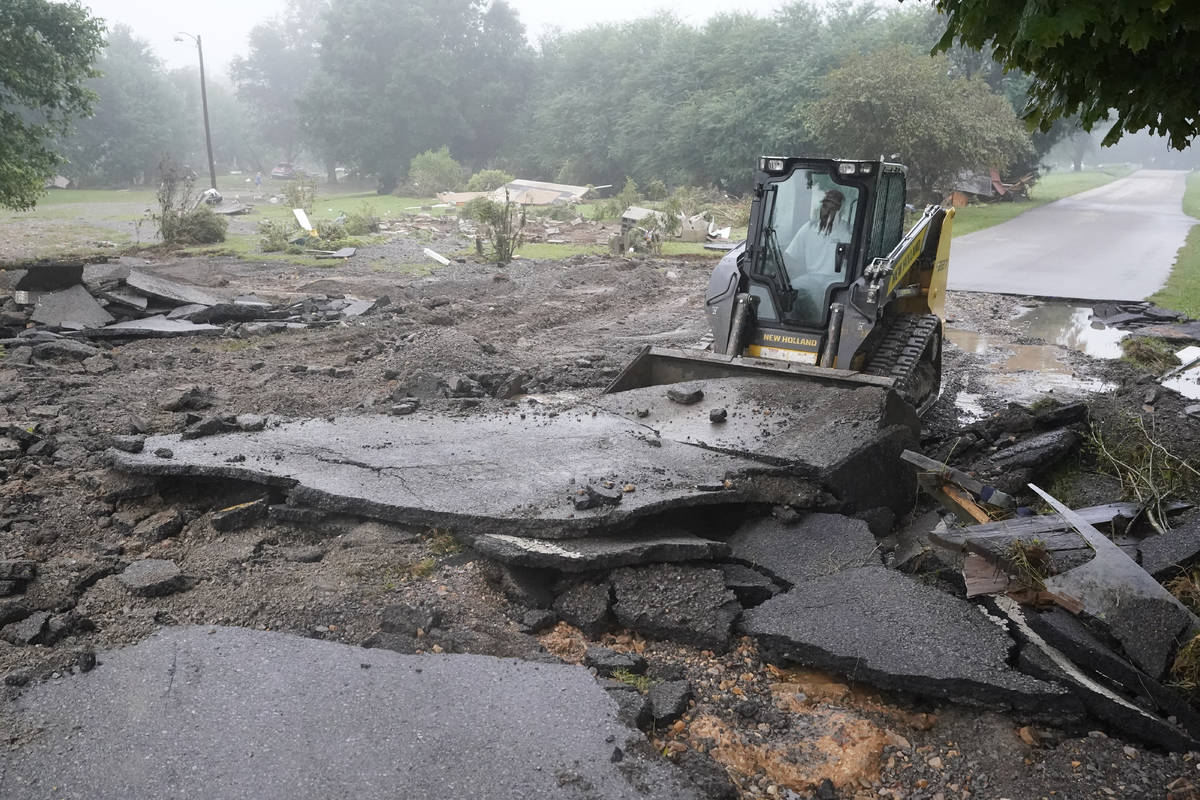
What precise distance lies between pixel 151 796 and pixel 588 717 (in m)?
1.86

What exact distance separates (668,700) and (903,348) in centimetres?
569

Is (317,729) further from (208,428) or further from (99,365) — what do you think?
(99,365)

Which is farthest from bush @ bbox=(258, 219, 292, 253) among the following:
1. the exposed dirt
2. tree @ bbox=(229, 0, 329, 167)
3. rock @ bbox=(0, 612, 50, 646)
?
tree @ bbox=(229, 0, 329, 167)

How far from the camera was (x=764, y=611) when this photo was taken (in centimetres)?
493

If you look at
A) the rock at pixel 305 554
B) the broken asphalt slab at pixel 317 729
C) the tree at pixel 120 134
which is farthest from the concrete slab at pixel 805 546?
the tree at pixel 120 134

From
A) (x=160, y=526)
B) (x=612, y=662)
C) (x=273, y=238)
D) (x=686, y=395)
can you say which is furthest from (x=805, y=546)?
(x=273, y=238)

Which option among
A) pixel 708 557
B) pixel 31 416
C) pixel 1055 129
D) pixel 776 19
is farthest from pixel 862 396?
pixel 776 19

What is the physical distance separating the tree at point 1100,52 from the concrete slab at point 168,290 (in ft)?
43.8

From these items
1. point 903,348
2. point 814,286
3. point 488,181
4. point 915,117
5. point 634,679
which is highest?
Result: point 915,117

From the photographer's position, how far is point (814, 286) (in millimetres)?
8547

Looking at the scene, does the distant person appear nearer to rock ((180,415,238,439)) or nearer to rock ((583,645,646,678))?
rock ((583,645,646,678))

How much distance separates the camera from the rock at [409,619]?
187 inches

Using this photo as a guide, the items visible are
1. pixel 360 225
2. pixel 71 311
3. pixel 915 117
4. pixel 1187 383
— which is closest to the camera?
pixel 1187 383

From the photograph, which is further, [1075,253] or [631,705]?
[1075,253]
